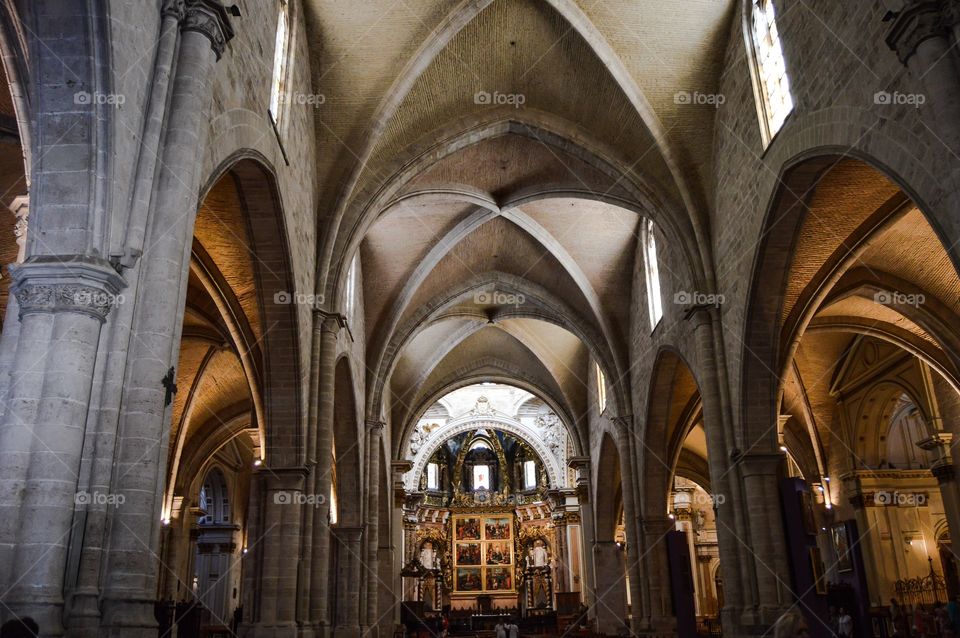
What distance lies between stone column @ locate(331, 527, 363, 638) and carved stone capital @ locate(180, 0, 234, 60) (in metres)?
14.0

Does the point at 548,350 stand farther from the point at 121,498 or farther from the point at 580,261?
the point at 121,498

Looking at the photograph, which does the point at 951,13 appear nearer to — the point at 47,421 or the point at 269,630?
the point at 47,421

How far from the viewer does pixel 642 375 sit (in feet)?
67.8

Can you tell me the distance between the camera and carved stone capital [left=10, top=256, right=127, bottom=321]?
6.29 metres

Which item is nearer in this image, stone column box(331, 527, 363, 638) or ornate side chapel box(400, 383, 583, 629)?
stone column box(331, 527, 363, 638)

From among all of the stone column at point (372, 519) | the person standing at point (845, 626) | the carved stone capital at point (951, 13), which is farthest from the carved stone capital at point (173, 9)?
the stone column at point (372, 519)

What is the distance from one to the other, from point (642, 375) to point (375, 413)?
6919 mm

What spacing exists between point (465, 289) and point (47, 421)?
59.6 feet

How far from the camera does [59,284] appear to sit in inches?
249

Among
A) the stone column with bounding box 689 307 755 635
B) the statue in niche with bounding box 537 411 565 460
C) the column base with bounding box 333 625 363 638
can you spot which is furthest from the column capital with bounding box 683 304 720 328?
the statue in niche with bounding box 537 411 565 460

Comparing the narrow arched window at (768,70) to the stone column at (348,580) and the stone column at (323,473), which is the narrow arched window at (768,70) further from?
the stone column at (348,580)

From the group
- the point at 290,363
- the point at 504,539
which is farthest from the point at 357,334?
the point at 504,539

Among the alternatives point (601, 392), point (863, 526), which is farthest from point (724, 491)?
point (601, 392)

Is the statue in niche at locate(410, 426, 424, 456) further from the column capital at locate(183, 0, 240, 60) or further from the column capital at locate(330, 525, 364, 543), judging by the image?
the column capital at locate(183, 0, 240, 60)
